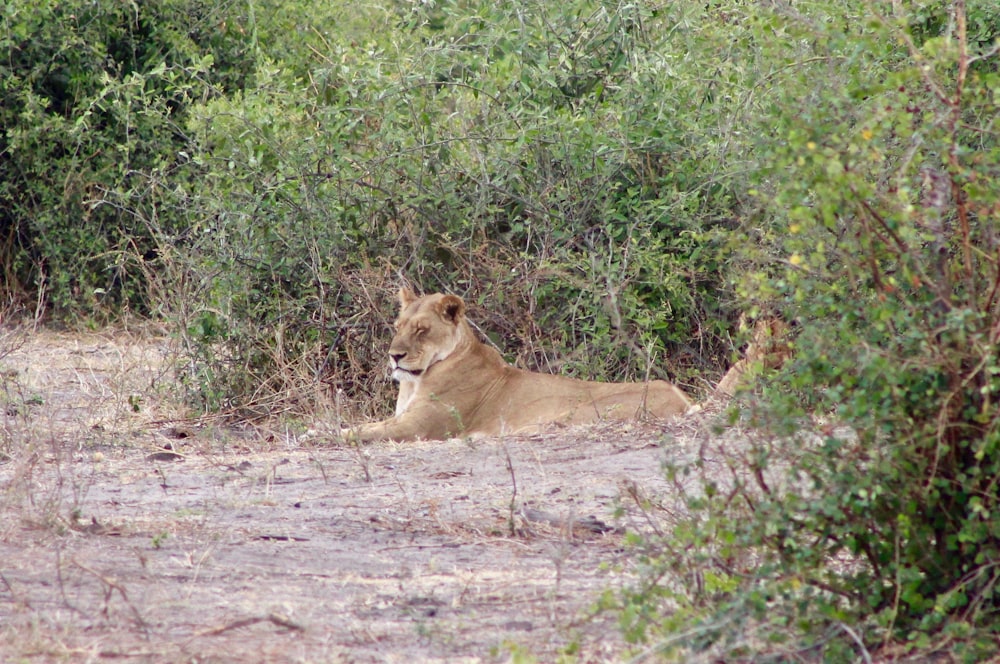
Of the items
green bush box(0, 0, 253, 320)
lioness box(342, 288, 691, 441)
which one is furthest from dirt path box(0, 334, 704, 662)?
green bush box(0, 0, 253, 320)

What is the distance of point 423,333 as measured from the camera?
7.95 metres

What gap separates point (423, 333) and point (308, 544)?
3.16 meters

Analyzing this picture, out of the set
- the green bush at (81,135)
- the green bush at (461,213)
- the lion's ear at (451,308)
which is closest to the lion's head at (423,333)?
the lion's ear at (451,308)

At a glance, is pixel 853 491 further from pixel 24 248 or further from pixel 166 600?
pixel 24 248

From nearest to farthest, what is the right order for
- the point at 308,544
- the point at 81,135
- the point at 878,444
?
the point at 878,444 → the point at 308,544 → the point at 81,135

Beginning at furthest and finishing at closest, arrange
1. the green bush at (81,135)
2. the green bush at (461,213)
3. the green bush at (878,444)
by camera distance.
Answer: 1. the green bush at (81,135)
2. the green bush at (461,213)
3. the green bush at (878,444)

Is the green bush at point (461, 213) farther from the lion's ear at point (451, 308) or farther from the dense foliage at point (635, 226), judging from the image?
the lion's ear at point (451, 308)

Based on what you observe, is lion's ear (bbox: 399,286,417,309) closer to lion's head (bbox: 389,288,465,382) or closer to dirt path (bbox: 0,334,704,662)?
lion's head (bbox: 389,288,465,382)

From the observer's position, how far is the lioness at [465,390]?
24.3 feet

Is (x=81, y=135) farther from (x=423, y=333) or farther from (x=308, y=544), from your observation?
(x=308, y=544)

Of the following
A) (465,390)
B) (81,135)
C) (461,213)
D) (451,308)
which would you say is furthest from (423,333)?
(81,135)

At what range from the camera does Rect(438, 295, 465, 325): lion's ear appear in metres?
7.93

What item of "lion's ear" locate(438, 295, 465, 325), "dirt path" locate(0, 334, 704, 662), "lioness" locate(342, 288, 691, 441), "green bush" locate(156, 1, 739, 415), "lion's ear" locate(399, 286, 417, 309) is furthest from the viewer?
"green bush" locate(156, 1, 739, 415)

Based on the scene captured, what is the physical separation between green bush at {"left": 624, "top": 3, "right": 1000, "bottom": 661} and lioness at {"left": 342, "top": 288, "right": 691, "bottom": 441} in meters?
3.61
